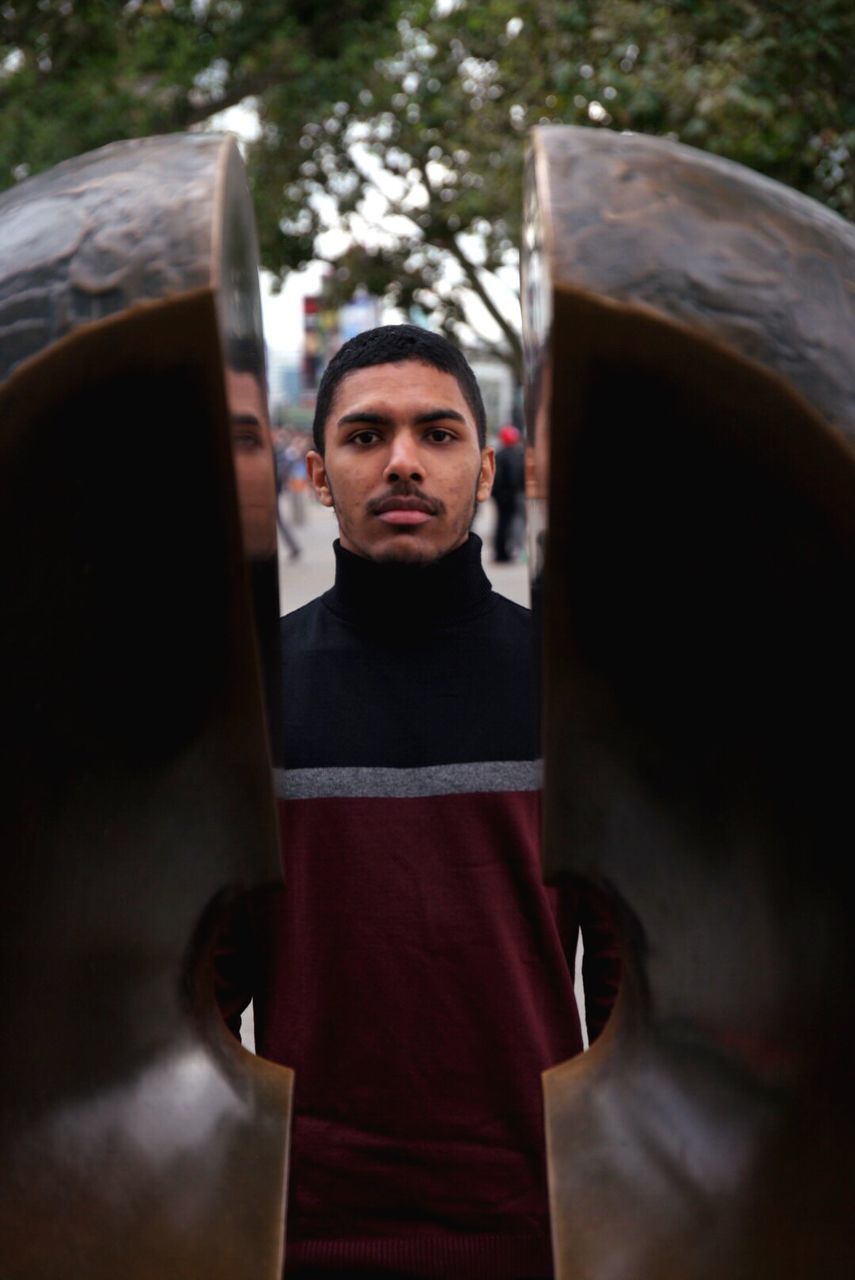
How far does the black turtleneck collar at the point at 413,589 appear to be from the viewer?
6.10 ft

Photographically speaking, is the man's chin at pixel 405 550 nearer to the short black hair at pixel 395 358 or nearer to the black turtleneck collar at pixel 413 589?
the black turtleneck collar at pixel 413 589

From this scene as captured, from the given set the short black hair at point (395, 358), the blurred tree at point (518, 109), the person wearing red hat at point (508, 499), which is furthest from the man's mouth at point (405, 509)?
the person wearing red hat at point (508, 499)

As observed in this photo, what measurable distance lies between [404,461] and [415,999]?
1.79 feet

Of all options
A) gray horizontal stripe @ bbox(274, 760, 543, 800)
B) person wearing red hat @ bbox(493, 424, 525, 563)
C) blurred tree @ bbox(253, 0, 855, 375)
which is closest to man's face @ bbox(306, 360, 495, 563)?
gray horizontal stripe @ bbox(274, 760, 543, 800)

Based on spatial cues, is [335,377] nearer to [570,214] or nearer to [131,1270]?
[570,214]

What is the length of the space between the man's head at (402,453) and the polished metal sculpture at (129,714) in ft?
1.28

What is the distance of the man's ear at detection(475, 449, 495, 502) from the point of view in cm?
197

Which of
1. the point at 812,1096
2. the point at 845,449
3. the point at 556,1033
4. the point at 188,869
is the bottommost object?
the point at 556,1033

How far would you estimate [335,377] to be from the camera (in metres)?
1.91

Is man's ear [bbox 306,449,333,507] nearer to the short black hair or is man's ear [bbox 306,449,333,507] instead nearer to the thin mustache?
the short black hair

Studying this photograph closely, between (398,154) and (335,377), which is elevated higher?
(335,377)

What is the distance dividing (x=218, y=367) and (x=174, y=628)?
0.21 metres

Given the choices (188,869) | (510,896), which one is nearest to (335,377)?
(510,896)

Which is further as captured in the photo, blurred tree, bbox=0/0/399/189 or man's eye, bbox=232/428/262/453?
blurred tree, bbox=0/0/399/189
